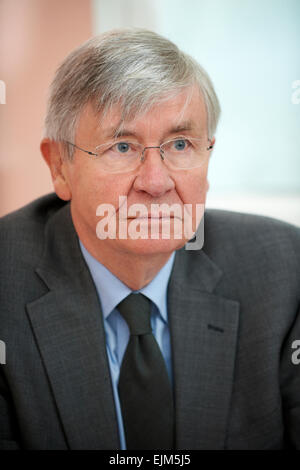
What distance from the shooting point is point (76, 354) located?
3.83ft

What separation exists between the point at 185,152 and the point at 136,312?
16.5 inches

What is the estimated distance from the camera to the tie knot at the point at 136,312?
1.19 m

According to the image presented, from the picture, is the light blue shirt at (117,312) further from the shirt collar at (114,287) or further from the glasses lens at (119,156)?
the glasses lens at (119,156)

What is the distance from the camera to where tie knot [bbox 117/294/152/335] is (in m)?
1.19

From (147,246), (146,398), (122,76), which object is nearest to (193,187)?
(147,246)

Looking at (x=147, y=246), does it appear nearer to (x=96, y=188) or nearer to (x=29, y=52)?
(x=96, y=188)

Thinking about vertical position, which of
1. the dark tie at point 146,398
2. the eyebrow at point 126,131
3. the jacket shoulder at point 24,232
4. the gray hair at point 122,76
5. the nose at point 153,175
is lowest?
the dark tie at point 146,398

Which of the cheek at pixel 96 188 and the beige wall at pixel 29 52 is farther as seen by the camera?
the beige wall at pixel 29 52

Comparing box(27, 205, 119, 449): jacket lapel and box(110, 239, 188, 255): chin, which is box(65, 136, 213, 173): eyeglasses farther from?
box(27, 205, 119, 449): jacket lapel

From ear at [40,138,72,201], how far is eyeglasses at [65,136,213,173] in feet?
0.36

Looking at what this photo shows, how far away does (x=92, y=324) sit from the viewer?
1.19 m

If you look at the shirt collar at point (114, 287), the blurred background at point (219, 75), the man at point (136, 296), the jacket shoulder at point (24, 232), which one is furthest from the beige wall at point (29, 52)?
the shirt collar at point (114, 287)
